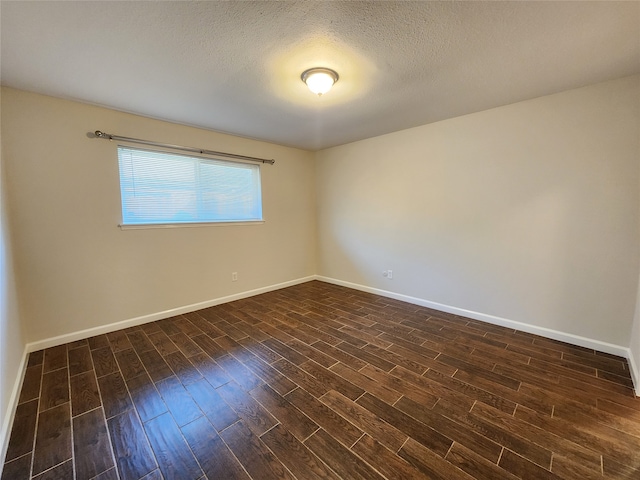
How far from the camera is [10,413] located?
1577mm

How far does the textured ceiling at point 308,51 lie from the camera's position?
141 cm

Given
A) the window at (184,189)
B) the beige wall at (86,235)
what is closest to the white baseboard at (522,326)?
the window at (184,189)

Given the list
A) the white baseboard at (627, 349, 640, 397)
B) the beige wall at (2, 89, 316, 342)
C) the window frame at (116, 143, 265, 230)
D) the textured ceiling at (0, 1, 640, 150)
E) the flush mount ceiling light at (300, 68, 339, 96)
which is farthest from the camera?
the window frame at (116, 143, 265, 230)

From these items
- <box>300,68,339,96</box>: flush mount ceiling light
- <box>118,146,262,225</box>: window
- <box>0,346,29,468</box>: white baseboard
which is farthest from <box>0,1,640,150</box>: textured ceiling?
<box>0,346,29,468</box>: white baseboard

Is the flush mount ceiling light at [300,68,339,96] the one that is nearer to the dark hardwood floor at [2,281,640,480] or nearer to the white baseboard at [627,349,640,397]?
the dark hardwood floor at [2,281,640,480]

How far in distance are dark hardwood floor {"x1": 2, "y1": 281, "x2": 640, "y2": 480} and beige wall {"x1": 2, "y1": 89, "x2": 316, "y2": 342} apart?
1.39ft

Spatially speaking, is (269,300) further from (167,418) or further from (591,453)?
(591,453)

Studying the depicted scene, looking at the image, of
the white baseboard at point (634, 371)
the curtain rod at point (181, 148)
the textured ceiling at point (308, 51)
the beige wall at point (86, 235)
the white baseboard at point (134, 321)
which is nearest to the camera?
the textured ceiling at point (308, 51)

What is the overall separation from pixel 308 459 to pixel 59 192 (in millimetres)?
3084

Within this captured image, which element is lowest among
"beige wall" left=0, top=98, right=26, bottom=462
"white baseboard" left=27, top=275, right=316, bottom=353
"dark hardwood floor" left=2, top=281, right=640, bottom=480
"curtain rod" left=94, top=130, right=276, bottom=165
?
"dark hardwood floor" left=2, top=281, right=640, bottom=480

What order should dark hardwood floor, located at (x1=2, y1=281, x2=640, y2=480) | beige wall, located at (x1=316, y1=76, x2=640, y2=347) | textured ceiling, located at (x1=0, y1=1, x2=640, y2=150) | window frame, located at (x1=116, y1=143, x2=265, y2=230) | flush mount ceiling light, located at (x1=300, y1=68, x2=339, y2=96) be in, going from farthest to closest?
window frame, located at (x1=116, y1=143, x2=265, y2=230), beige wall, located at (x1=316, y1=76, x2=640, y2=347), flush mount ceiling light, located at (x1=300, y1=68, x2=339, y2=96), textured ceiling, located at (x1=0, y1=1, x2=640, y2=150), dark hardwood floor, located at (x1=2, y1=281, x2=640, y2=480)

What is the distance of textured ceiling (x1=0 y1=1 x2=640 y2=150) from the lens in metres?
1.41

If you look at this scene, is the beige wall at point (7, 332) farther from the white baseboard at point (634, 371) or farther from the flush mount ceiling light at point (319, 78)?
the white baseboard at point (634, 371)

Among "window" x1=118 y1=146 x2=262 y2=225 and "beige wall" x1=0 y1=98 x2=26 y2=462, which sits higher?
"window" x1=118 y1=146 x2=262 y2=225
